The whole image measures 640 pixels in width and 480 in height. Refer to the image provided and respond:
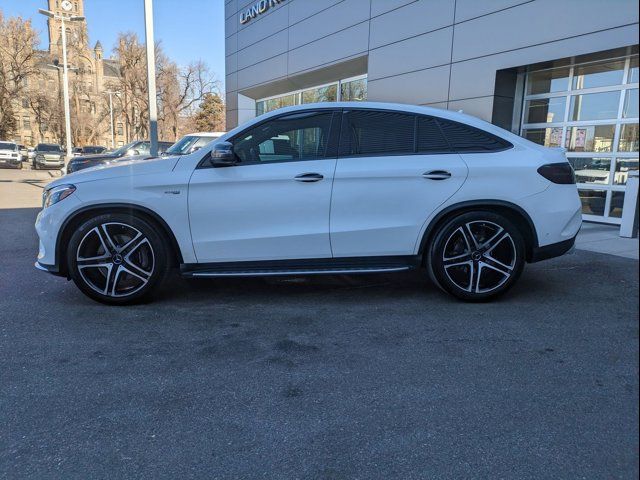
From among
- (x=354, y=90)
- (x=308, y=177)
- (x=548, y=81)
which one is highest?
(x=354, y=90)

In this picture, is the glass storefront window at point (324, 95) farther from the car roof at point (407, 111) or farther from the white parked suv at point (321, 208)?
the white parked suv at point (321, 208)

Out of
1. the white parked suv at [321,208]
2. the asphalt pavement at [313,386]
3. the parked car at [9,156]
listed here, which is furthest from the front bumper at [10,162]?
the white parked suv at [321,208]

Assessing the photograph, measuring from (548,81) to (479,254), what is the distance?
25.3 feet

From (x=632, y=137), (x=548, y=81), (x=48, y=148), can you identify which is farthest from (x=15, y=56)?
(x=632, y=137)

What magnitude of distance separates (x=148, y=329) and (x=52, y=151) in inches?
1394

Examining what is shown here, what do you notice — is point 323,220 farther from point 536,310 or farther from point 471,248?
point 536,310

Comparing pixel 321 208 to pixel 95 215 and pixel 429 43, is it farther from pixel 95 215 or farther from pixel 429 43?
pixel 429 43

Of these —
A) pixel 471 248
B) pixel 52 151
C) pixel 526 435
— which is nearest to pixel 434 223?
pixel 471 248

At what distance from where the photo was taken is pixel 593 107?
358 inches

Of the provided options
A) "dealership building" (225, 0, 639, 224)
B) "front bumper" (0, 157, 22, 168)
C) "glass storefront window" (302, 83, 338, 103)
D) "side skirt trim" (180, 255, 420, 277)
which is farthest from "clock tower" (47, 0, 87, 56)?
"side skirt trim" (180, 255, 420, 277)

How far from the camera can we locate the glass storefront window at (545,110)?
32.0ft

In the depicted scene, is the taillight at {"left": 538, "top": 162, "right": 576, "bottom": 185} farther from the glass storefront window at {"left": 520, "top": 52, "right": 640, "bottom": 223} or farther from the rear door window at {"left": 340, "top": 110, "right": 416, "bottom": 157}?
the glass storefront window at {"left": 520, "top": 52, "right": 640, "bottom": 223}

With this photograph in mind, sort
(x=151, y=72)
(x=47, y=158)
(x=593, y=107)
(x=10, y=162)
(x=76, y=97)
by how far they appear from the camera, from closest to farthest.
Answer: (x=593, y=107) → (x=151, y=72) → (x=10, y=162) → (x=47, y=158) → (x=76, y=97)

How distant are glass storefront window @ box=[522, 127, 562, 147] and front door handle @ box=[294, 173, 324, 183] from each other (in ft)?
25.2
